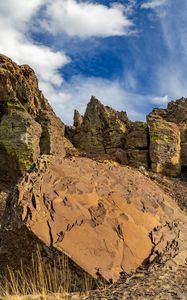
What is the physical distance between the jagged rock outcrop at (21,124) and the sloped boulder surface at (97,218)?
14946 millimetres

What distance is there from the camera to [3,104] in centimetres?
2577

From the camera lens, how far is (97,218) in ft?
25.0

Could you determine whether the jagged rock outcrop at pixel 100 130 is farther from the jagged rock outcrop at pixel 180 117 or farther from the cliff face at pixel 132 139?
the jagged rock outcrop at pixel 180 117

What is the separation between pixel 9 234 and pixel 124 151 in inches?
951

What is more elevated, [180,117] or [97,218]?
[180,117]

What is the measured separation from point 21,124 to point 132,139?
395 inches

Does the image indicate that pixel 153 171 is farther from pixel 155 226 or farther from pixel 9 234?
pixel 9 234

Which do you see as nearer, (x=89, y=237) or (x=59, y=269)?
(x=59, y=269)

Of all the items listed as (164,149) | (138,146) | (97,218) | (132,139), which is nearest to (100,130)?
(132,139)

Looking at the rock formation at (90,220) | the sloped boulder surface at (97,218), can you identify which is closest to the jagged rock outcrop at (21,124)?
the rock formation at (90,220)

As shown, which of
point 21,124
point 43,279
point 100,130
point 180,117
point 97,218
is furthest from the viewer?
point 180,117

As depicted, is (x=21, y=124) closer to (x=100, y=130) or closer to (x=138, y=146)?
(x=100, y=130)

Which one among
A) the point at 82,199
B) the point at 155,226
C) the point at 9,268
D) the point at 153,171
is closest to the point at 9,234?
the point at 9,268

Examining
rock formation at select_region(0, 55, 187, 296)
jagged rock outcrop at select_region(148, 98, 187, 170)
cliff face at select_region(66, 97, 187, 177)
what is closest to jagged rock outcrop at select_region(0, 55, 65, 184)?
cliff face at select_region(66, 97, 187, 177)
